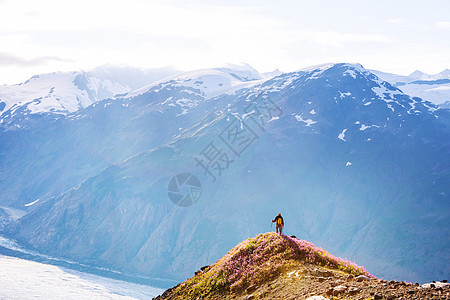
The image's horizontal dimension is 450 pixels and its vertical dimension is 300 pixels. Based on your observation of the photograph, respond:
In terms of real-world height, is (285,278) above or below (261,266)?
above

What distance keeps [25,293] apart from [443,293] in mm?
202852

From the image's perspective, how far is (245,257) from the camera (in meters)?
39.0

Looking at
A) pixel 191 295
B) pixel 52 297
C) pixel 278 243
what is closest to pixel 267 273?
pixel 278 243

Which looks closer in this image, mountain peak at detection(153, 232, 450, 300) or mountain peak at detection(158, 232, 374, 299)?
mountain peak at detection(153, 232, 450, 300)

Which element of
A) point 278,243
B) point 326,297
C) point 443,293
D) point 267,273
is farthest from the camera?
point 278,243

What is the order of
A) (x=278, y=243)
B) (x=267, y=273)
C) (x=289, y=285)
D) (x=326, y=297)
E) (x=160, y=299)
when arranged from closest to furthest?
(x=326, y=297)
(x=289, y=285)
(x=267, y=273)
(x=278, y=243)
(x=160, y=299)

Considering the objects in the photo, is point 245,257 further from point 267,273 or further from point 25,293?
point 25,293

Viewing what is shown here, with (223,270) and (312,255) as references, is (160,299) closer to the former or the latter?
(223,270)

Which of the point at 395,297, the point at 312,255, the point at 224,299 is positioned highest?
the point at 395,297

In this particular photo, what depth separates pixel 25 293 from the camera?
19675cm

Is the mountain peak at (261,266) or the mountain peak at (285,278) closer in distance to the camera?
the mountain peak at (285,278)

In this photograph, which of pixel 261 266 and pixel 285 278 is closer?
pixel 285 278

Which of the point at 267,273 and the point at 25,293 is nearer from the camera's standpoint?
the point at 267,273

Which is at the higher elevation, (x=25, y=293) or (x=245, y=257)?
(x=245, y=257)
